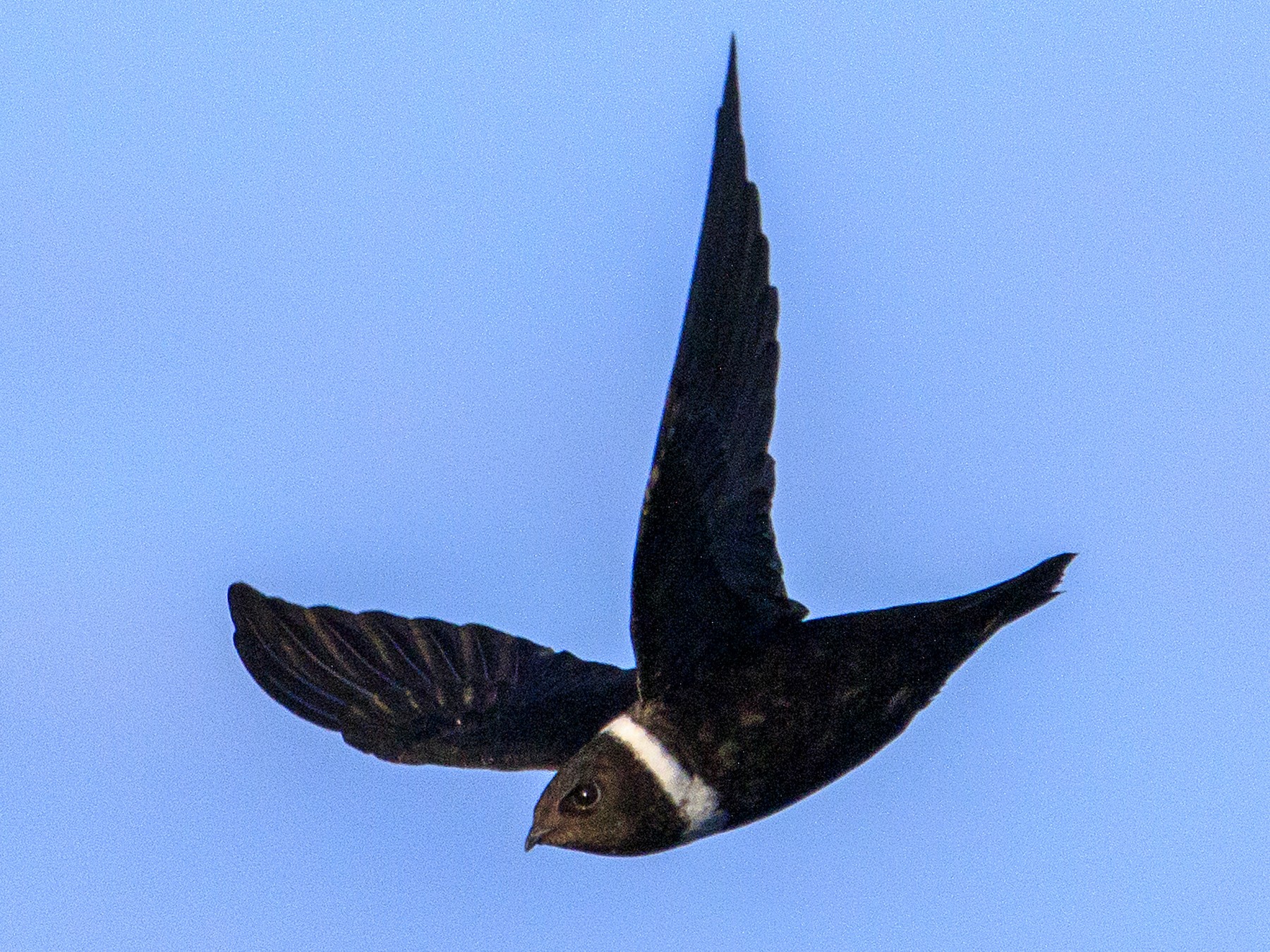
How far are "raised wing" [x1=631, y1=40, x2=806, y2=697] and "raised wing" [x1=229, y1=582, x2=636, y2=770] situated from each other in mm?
1564

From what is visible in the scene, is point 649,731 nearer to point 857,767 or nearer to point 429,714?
point 857,767

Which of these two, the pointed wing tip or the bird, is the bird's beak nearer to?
the bird

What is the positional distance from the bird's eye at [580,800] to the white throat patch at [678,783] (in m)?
0.23

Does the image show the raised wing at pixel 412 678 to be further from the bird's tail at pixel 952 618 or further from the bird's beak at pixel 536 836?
the bird's tail at pixel 952 618

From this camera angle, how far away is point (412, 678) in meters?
10.2

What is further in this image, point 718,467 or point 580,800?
point 580,800

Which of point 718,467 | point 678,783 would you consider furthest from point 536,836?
point 718,467

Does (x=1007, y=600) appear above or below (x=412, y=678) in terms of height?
below

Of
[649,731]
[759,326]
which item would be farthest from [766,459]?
[649,731]

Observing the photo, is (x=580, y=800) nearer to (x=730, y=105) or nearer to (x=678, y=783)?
(x=678, y=783)

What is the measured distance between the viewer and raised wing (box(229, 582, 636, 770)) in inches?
380

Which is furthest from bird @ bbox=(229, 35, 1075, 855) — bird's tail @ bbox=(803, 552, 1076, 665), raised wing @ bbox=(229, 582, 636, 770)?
raised wing @ bbox=(229, 582, 636, 770)

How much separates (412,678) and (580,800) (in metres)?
2.37

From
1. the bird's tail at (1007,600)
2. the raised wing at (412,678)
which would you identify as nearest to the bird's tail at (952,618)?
the bird's tail at (1007,600)
